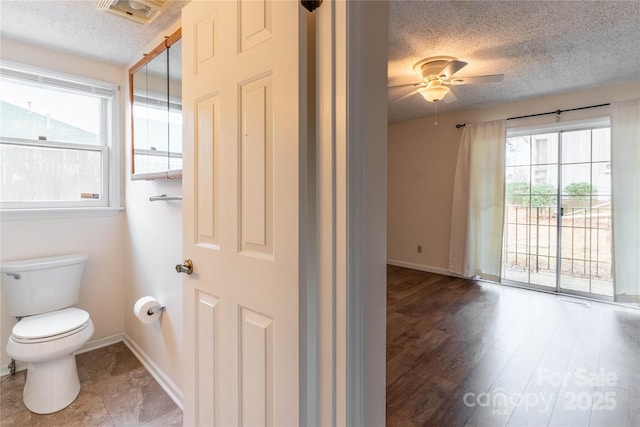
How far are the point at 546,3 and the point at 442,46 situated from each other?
0.67 m

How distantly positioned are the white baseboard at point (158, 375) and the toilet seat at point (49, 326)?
49 cm

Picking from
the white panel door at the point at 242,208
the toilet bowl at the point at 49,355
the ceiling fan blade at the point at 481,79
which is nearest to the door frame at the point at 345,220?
the white panel door at the point at 242,208

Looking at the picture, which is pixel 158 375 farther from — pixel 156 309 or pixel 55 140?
pixel 55 140

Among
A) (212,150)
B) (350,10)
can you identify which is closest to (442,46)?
(350,10)

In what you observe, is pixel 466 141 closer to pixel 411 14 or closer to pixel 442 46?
pixel 442 46

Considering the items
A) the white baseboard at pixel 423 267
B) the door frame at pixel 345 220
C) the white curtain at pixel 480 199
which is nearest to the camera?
the door frame at pixel 345 220

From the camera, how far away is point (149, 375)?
1.99m

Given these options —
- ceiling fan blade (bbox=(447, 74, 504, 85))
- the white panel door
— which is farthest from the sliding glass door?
the white panel door

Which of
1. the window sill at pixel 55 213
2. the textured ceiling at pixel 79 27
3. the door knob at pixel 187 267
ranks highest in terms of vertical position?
the textured ceiling at pixel 79 27

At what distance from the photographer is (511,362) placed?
2.09m

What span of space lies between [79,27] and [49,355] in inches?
75.6

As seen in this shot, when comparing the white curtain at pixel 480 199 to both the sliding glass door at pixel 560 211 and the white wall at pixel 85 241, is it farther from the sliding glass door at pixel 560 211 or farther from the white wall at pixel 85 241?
the white wall at pixel 85 241

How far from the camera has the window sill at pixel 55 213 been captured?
6.46 feet

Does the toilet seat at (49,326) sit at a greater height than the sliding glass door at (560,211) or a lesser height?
lesser
